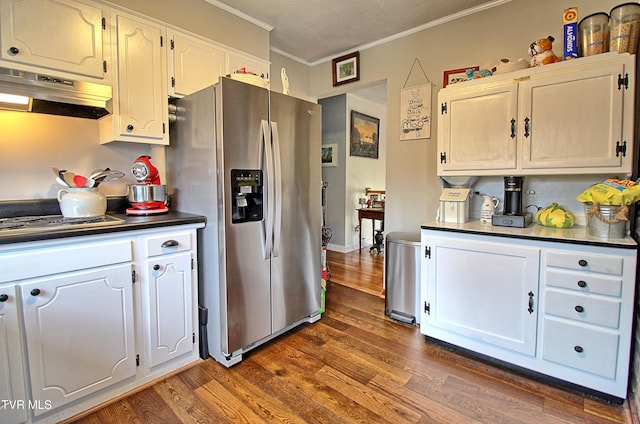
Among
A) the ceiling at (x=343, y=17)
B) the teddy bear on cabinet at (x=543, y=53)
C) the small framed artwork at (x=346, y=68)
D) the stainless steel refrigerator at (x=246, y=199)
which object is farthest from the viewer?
the small framed artwork at (x=346, y=68)

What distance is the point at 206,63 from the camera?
7.84 feet

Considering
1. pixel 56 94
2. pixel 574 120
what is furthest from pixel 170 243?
pixel 574 120

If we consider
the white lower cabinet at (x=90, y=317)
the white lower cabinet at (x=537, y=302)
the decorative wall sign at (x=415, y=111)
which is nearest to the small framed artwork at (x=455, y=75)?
the decorative wall sign at (x=415, y=111)

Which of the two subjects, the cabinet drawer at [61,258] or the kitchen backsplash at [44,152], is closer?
the cabinet drawer at [61,258]

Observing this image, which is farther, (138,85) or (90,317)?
(138,85)

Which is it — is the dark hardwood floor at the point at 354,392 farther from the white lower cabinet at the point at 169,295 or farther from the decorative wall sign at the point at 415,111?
the decorative wall sign at the point at 415,111

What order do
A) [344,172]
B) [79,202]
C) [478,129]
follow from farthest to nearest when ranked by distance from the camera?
[344,172]
[478,129]
[79,202]

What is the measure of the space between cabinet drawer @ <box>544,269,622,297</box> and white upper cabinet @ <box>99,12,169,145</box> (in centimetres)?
259

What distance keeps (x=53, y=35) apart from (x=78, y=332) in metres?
1.58

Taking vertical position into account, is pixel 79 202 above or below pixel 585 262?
above

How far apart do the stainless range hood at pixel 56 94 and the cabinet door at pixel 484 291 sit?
2.39 meters

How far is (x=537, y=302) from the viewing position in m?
1.81

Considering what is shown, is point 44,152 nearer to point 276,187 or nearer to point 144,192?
point 144,192

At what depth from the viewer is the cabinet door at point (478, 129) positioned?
82.7 inches
